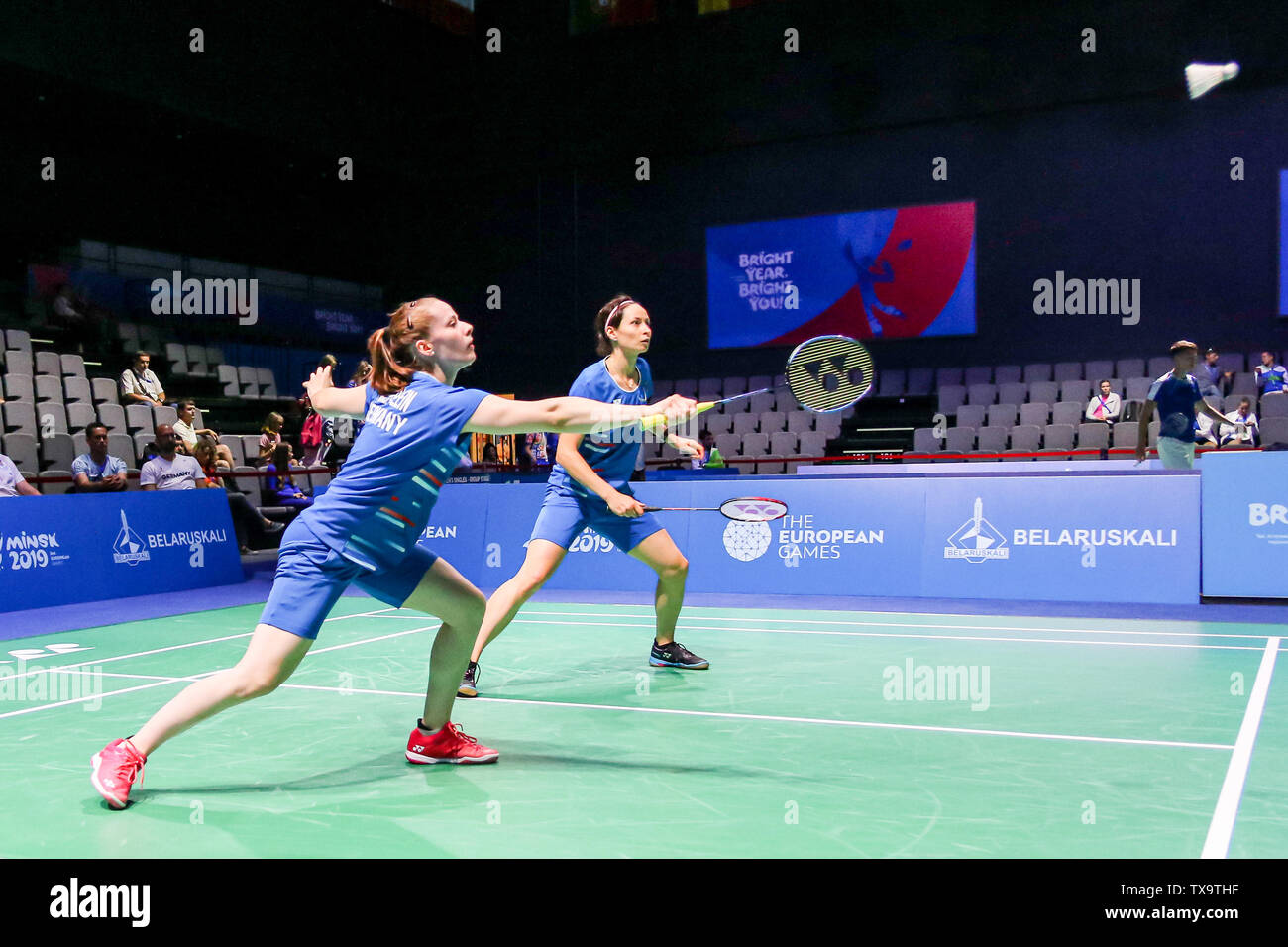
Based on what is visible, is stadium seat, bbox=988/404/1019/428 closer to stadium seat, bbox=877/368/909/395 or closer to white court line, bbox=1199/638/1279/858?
stadium seat, bbox=877/368/909/395

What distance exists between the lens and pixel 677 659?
568 centimetres

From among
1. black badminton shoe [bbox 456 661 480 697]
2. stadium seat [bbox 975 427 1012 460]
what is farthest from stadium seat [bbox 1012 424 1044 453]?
black badminton shoe [bbox 456 661 480 697]

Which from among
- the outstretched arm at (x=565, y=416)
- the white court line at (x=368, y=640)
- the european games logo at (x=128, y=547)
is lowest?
the white court line at (x=368, y=640)

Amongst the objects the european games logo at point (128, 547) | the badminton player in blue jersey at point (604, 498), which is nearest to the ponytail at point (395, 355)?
the badminton player in blue jersey at point (604, 498)

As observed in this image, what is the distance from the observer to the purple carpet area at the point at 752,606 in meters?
7.38

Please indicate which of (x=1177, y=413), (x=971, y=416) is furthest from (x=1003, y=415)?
(x=1177, y=413)

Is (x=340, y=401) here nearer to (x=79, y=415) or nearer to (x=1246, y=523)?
(x=1246, y=523)

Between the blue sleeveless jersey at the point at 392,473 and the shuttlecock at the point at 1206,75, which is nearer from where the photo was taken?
the blue sleeveless jersey at the point at 392,473

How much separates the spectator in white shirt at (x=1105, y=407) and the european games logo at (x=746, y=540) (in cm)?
734

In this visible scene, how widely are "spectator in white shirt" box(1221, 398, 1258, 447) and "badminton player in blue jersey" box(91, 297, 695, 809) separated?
447 inches

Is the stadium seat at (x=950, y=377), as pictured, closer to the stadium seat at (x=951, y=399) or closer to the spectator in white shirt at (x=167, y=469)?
the stadium seat at (x=951, y=399)

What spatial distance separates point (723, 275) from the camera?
19.2 metres
